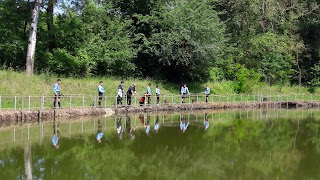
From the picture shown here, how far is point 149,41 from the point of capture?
3662 centimetres

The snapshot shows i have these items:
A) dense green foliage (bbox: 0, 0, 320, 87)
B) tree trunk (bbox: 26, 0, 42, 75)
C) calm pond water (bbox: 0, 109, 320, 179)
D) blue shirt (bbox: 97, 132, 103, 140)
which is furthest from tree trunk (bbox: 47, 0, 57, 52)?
blue shirt (bbox: 97, 132, 103, 140)

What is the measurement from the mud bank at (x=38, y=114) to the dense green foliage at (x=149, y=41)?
758 centimetres

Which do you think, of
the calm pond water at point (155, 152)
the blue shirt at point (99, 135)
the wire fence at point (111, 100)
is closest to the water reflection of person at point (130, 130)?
the calm pond water at point (155, 152)

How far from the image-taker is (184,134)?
58.1ft

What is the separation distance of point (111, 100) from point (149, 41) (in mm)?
9695

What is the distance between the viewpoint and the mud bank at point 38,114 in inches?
782

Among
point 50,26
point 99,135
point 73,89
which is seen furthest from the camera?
point 50,26

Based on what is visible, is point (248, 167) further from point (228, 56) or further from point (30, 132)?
point (228, 56)

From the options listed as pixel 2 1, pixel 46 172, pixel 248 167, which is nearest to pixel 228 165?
pixel 248 167

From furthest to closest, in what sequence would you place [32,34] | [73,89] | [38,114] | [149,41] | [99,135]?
1. [149,41]
2. [73,89]
3. [32,34]
4. [38,114]
5. [99,135]

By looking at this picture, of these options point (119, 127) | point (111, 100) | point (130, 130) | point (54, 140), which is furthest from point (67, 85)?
point (54, 140)

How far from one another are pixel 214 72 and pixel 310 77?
17.8 meters

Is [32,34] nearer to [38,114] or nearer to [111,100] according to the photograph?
[111,100]

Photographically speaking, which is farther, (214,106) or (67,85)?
(214,106)
